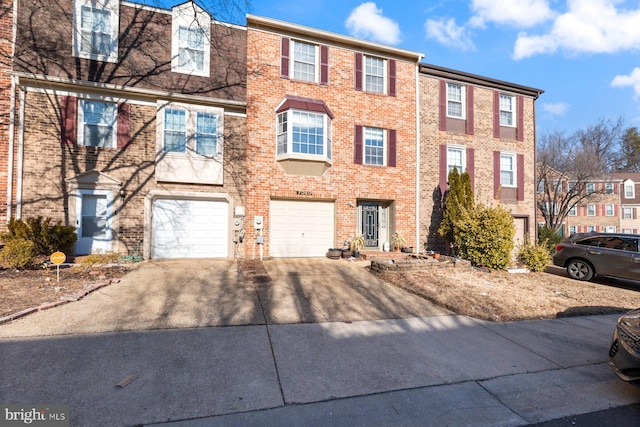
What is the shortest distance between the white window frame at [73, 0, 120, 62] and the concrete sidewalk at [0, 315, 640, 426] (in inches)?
378

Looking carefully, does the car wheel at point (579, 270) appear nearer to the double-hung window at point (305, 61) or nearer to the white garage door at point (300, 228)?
the white garage door at point (300, 228)

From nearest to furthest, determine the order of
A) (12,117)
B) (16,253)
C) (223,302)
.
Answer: (223,302), (16,253), (12,117)

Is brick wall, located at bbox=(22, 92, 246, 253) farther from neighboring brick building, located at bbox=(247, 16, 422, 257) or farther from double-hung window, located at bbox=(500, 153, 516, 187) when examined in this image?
double-hung window, located at bbox=(500, 153, 516, 187)

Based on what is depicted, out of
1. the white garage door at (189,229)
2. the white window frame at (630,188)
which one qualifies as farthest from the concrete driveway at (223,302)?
the white window frame at (630,188)

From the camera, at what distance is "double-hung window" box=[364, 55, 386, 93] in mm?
12648

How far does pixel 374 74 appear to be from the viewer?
502 inches

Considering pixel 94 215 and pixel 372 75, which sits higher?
pixel 372 75

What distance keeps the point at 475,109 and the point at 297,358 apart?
1443 cm

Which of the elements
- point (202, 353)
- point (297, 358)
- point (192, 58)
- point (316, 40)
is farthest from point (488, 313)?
point (192, 58)

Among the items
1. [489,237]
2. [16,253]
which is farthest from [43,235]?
[489,237]

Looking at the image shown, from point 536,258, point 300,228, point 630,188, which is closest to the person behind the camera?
point 536,258

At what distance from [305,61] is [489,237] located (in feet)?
30.2

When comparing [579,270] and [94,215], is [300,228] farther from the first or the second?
[579,270]

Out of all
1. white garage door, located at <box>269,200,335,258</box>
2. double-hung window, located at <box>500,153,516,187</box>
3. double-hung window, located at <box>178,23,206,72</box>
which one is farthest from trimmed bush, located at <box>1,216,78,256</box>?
double-hung window, located at <box>500,153,516,187</box>
